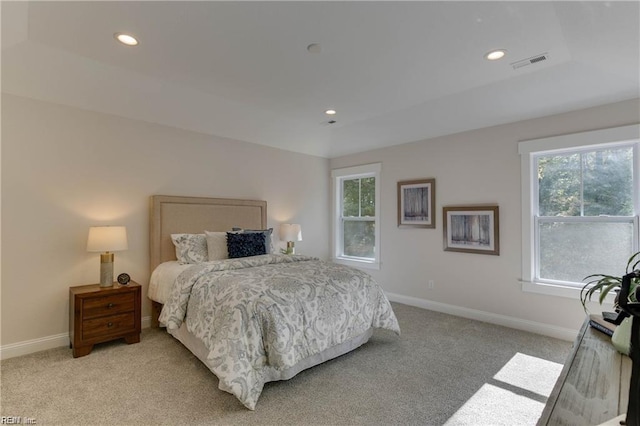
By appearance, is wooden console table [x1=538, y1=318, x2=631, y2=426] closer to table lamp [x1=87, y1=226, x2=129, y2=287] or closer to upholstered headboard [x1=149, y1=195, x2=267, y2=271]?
table lamp [x1=87, y1=226, x2=129, y2=287]

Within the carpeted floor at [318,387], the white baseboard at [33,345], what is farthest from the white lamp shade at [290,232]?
the white baseboard at [33,345]

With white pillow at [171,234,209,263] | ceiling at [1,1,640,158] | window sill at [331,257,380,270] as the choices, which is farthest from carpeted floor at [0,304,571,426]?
ceiling at [1,1,640,158]

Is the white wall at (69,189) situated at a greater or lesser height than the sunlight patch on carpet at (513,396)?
greater

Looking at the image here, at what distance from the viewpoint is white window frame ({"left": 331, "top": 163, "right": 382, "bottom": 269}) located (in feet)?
17.0

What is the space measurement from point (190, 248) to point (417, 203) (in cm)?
314

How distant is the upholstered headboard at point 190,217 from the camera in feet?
12.2

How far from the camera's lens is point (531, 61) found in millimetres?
2793

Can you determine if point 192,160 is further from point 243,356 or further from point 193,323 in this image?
point 243,356

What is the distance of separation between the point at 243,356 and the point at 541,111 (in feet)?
12.7

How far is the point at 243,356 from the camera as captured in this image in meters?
2.15

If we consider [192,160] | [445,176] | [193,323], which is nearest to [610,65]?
[445,176]

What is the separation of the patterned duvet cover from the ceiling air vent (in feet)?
7.90

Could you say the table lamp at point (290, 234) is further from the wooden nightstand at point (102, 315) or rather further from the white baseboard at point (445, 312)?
the wooden nightstand at point (102, 315)

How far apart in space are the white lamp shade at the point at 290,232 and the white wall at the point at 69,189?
110 cm
